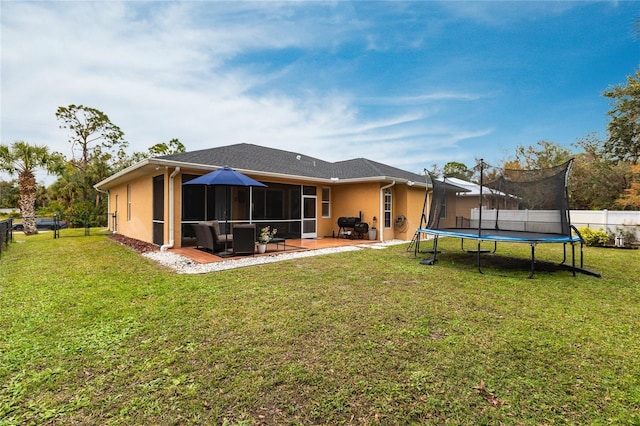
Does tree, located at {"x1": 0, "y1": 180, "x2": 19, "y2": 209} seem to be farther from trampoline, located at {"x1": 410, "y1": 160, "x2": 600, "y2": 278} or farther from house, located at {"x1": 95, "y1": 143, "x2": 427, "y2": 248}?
trampoline, located at {"x1": 410, "y1": 160, "x2": 600, "y2": 278}

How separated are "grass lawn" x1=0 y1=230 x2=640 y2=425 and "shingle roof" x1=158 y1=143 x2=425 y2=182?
551 centimetres

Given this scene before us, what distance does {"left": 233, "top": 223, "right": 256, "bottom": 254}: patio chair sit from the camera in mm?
7746

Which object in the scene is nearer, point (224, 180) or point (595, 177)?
point (224, 180)

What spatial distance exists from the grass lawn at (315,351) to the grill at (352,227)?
6568 mm

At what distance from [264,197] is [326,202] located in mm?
3303

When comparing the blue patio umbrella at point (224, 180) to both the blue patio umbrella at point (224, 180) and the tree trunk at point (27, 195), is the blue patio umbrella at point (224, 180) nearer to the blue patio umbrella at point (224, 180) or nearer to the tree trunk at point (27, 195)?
the blue patio umbrella at point (224, 180)

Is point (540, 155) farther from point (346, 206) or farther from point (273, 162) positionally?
point (273, 162)

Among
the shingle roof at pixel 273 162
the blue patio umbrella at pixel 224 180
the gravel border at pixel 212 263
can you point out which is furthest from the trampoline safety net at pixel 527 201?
the blue patio umbrella at pixel 224 180

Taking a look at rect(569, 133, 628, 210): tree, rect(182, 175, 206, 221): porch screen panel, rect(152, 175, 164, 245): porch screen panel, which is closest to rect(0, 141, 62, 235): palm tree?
rect(152, 175, 164, 245): porch screen panel

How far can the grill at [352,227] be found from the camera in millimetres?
11945

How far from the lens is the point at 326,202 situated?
13.2m

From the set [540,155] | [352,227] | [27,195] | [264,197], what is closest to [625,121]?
[540,155]

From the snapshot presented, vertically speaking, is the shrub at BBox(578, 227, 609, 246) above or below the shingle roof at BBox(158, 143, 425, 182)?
below

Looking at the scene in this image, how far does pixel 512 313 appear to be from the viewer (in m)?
3.86
